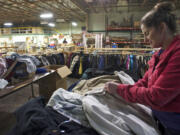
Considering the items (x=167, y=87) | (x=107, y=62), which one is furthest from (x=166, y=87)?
(x=107, y=62)

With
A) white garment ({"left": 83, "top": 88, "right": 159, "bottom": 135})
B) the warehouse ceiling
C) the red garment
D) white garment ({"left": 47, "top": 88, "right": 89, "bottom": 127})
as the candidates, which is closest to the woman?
the red garment

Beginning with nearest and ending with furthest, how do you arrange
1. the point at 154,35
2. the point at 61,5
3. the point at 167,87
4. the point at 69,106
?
the point at 167,87 < the point at 154,35 < the point at 69,106 < the point at 61,5

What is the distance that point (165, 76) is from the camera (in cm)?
67

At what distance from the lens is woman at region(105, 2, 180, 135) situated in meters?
0.66

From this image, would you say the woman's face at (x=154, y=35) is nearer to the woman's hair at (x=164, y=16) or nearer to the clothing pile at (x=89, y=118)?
the woman's hair at (x=164, y=16)

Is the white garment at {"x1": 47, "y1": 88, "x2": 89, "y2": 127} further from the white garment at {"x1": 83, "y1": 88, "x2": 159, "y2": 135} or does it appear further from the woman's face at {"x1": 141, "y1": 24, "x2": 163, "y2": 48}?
the woman's face at {"x1": 141, "y1": 24, "x2": 163, "y2": 48}

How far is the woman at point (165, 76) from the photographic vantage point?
0.66m

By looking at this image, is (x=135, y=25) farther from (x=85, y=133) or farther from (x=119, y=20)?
(x=85, y=133)

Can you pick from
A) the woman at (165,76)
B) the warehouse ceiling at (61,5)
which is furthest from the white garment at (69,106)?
the warehouse ceiling at (61,5)

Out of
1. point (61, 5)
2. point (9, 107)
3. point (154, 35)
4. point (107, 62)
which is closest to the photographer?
point (154, 35)

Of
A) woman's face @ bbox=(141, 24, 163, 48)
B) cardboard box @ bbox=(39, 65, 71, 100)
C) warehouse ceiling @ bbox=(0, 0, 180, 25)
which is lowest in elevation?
cardboard box @ bbox=(39, 65, 71, 100)

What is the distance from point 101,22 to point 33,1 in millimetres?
5686

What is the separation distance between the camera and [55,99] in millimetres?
1252

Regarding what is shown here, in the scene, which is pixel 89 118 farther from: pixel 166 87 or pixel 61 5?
pixel 61 5
